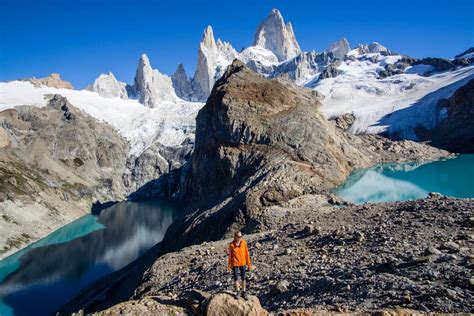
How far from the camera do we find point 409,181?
79.4 m

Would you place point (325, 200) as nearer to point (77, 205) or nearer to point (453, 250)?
point (453, 250)

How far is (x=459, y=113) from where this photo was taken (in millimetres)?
149750

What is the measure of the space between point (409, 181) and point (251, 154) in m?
36.2

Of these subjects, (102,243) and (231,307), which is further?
(102,243)

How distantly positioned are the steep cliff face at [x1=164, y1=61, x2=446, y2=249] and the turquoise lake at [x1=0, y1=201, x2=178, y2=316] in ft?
87.4

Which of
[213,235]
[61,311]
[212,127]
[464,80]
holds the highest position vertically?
[464,80]

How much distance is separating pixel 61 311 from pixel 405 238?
4732 centimetres

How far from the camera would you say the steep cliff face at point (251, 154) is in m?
42.7

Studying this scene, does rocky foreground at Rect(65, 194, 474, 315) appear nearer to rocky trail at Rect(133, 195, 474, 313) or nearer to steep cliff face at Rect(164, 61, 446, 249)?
rocky trail at Rect(133, 195, 474, 313)

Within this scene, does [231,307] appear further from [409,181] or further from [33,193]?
[33,193]

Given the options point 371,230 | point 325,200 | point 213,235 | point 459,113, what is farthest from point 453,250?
point 459,113

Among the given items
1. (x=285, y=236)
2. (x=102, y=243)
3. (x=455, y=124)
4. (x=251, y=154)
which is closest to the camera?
(x=285, y=236)

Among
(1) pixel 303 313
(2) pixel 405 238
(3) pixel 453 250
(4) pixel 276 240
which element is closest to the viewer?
(1) pixel 303 313

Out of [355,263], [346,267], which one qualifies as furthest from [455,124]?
[346,267]
